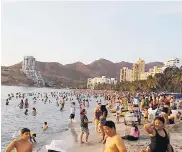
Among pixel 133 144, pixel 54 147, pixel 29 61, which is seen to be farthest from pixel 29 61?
pixel 54 147

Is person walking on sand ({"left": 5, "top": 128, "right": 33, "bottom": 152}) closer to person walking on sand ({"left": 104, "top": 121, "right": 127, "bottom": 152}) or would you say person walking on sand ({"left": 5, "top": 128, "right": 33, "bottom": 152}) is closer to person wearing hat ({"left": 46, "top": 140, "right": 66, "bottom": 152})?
person wearing hat ({"left": 46, "top": 140, "right": 66, "bottom": 152})

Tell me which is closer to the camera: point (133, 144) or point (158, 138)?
point (158, 138)

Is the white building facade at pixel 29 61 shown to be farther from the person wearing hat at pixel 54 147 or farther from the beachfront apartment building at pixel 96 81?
the person wearing hat at pixel 54 147

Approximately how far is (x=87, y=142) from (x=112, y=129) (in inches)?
165

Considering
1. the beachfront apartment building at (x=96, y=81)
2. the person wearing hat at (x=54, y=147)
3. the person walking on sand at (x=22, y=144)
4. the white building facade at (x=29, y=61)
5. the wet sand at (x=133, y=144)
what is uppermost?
the white building facade at (x=29, y=61)

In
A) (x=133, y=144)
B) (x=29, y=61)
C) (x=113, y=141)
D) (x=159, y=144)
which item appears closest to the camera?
(x=113, y=141)

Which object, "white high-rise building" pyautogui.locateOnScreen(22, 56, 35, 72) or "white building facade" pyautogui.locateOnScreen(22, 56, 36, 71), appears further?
"white high-rise building" pyautogui.locateOnScreen(22, 56, 35, 72)

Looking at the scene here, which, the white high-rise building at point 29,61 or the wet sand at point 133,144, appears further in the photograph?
the white high-rise building at point 29,61

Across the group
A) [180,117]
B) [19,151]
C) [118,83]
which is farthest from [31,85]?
[19,151]

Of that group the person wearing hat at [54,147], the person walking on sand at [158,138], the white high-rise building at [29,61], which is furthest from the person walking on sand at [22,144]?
the white high-rise building at [29,61]

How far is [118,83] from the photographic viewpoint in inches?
2625

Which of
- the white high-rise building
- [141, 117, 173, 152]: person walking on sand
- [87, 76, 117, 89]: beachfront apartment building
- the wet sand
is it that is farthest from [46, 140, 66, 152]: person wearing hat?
[87, 76, 117, 89]: beachfront apartment building

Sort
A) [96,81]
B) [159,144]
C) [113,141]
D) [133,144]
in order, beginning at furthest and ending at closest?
[96,81], [133,144], [159,144], [113,141]

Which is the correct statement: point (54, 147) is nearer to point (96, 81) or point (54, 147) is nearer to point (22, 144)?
point (22, 144)
